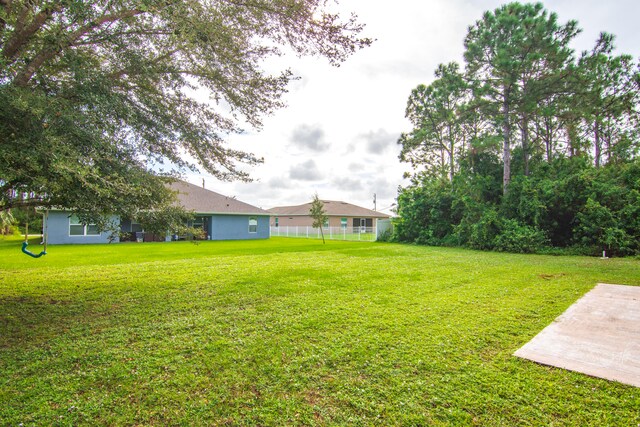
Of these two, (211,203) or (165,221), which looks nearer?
(165,221)

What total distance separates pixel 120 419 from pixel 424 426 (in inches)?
83.8

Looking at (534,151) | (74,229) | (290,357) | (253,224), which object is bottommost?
(290,357)

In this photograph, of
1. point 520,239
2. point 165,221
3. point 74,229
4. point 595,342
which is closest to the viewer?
point 595,342

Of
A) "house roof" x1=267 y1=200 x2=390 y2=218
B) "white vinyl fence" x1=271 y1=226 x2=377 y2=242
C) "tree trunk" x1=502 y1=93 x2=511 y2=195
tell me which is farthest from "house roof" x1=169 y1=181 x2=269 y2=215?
"tree trunk" x1=502 y1=93 x2=511 y2=195

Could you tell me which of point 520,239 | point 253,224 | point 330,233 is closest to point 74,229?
point 253,224

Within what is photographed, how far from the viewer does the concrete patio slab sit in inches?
119

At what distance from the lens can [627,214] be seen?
12352mm

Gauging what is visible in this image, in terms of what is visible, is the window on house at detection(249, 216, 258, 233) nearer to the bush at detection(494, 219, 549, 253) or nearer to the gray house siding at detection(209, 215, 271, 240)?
the gray house siding at detection(209, 215, 271, 240)

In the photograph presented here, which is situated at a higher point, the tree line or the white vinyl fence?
the tree line

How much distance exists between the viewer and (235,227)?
23734 mm

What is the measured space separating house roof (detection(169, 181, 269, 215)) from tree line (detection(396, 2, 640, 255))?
1138 centimetres

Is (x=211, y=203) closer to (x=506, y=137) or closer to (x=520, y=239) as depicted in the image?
(x=506, y=137)

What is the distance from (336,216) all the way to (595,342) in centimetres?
2853

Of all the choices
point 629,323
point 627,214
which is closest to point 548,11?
point 627,214
